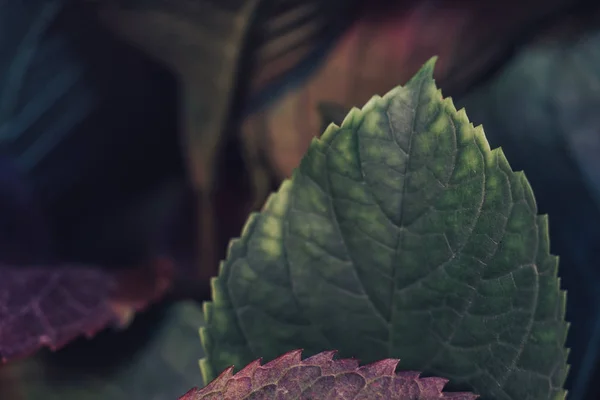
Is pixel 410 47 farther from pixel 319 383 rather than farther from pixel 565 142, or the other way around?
pixel 319 383

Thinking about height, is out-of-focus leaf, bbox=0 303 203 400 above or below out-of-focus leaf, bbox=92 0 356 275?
below

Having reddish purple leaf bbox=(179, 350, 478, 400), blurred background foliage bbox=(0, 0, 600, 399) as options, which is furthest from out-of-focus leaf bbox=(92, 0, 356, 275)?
reddish purple leaf bbox=(179, 350, 478, 400)

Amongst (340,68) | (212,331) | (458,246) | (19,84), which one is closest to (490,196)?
(458,246)

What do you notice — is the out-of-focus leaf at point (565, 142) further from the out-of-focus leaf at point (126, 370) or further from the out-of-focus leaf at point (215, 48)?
the out-of-focus leaf at point (126, 370)

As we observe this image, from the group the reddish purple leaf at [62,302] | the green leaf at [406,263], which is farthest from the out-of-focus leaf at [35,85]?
the green leaf at [406,263]

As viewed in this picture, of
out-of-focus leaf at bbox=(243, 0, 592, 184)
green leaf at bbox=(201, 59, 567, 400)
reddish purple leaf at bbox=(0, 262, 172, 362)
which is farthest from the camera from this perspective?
out-of-focus leaf at bbox=(243, 0, 592, 184)

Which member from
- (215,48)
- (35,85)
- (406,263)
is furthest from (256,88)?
(406,263)

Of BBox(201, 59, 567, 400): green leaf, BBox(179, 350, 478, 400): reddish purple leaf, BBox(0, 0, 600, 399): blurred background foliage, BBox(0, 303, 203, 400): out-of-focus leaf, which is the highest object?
BBox(0, 0, 600, 399): blurred background foliage

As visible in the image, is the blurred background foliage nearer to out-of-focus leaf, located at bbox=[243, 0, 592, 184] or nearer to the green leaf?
out-of-focus leaf, located at bbox=[243, 0, 592, 184]
